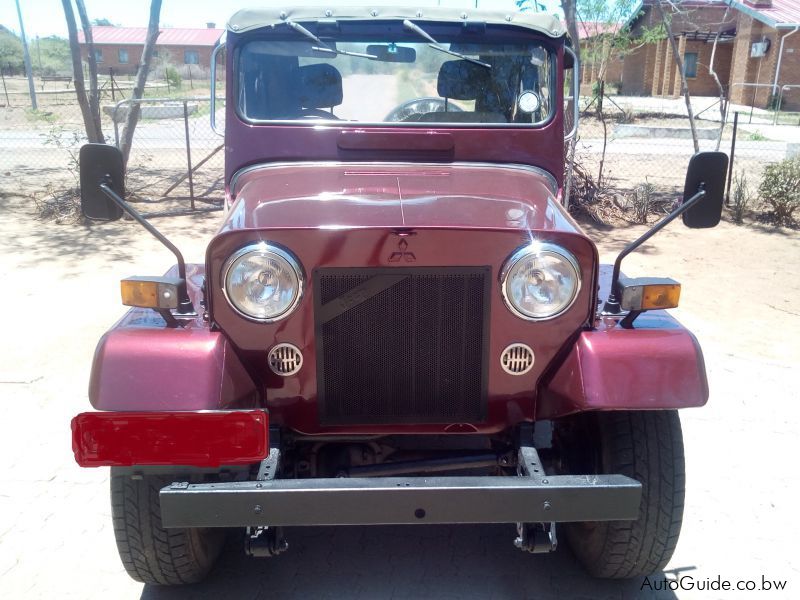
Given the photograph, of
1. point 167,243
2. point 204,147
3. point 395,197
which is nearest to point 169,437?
point 167,243

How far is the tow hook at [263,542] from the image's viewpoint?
8.37 feet

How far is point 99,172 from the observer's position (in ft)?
9.21

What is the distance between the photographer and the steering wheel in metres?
3.52

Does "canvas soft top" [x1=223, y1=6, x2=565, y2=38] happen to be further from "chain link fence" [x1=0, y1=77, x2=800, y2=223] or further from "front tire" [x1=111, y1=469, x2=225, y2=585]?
"front tire" [x1=111, y1=469, x2=225, y2=585]

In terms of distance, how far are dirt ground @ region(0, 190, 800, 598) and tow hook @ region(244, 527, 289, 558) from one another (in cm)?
40

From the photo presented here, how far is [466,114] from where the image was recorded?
3.54m

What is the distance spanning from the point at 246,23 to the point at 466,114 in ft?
3.60

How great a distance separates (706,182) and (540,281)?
2.90 feet

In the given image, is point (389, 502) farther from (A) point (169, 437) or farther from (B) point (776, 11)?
(B) point (776, 11)

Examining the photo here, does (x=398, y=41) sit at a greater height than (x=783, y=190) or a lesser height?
greater

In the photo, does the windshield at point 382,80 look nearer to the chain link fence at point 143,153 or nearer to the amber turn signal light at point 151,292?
the chain link fence at point 143,153

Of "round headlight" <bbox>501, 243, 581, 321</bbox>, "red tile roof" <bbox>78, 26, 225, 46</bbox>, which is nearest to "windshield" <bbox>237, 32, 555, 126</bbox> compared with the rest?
"round headlight" <bbox>501, 243, 581, 321</bbox>

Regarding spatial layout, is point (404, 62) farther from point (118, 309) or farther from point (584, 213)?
point (584, 213)

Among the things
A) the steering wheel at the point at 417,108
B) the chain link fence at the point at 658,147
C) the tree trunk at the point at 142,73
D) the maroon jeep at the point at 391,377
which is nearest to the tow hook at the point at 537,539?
the maroon jeep at the point at 391,377
